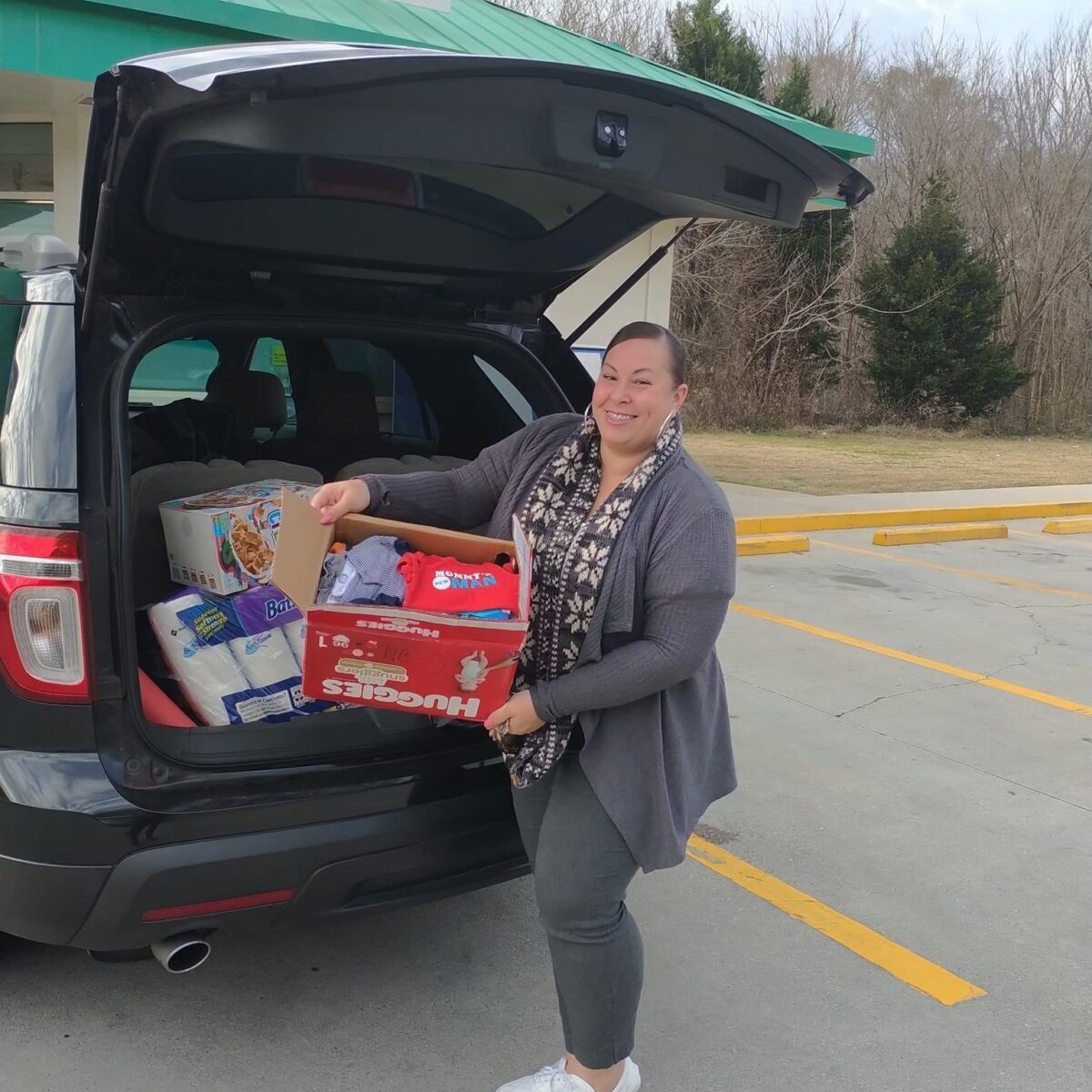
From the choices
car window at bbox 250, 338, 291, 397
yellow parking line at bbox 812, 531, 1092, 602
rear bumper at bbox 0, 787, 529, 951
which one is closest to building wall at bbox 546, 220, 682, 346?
yellow parking line at bbox 812, 531, 1092, 602

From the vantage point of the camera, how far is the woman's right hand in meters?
2.40

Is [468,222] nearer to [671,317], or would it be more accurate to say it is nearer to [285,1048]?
[285,1048]

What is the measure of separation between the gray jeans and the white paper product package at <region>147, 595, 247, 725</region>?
788mm

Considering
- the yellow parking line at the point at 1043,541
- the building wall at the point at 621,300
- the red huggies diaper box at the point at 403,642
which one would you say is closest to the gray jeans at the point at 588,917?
the red huggies diaper box at the point at 403,642

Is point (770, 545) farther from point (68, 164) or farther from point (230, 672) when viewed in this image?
point (230, 672)

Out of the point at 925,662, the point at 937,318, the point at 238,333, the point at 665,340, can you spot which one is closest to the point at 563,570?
the point at 665,340

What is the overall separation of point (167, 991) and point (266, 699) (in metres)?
0.87

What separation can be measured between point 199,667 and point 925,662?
4.74 m

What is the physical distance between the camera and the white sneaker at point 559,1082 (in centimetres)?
235

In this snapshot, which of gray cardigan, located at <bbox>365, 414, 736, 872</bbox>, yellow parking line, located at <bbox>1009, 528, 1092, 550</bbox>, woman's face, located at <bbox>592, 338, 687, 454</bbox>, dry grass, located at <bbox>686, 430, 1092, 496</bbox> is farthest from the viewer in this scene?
dry grass, located at <bbox>686, 430, 1092, 496</bbox>

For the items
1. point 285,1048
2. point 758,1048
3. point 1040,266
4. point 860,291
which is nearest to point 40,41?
point 285,1048

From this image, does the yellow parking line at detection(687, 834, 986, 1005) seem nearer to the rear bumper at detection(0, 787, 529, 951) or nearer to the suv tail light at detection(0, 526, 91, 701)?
the rear bumper at detection(0, 787, 529, 951)

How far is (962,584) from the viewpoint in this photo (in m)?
8.70

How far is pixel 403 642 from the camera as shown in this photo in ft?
6.86
